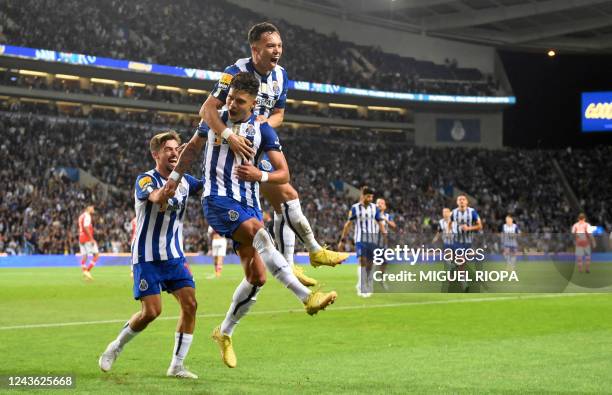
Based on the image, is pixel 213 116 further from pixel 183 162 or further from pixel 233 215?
pixel 233 215

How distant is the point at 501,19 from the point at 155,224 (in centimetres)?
5400

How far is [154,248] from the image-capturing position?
8180 mm

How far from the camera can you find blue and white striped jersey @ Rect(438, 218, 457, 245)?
861 inches

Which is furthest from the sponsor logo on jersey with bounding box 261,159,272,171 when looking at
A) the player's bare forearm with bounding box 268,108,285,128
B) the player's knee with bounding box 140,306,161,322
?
the player's knee with bounding box 140,306,161,322

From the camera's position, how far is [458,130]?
67188mm

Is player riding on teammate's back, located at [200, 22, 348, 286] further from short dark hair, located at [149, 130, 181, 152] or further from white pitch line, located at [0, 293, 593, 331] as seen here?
white pitch line, located at [0, 293, 593, 331]

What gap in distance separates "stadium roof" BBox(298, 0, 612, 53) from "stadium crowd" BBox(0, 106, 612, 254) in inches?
338

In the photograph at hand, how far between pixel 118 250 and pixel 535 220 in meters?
29.1

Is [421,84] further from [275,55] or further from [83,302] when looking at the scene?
[275,55]

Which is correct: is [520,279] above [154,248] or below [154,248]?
below

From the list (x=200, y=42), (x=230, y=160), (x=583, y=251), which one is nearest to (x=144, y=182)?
(x=230, y=160)

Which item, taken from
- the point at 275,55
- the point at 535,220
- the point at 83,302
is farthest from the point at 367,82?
the point at 275,55

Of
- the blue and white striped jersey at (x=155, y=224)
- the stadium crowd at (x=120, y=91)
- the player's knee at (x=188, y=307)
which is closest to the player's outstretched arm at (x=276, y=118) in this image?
the blue and white striped jersey at (x=155, y=224)

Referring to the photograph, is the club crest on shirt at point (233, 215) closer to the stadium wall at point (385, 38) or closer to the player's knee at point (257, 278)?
the player's knee at point (257, 278)
